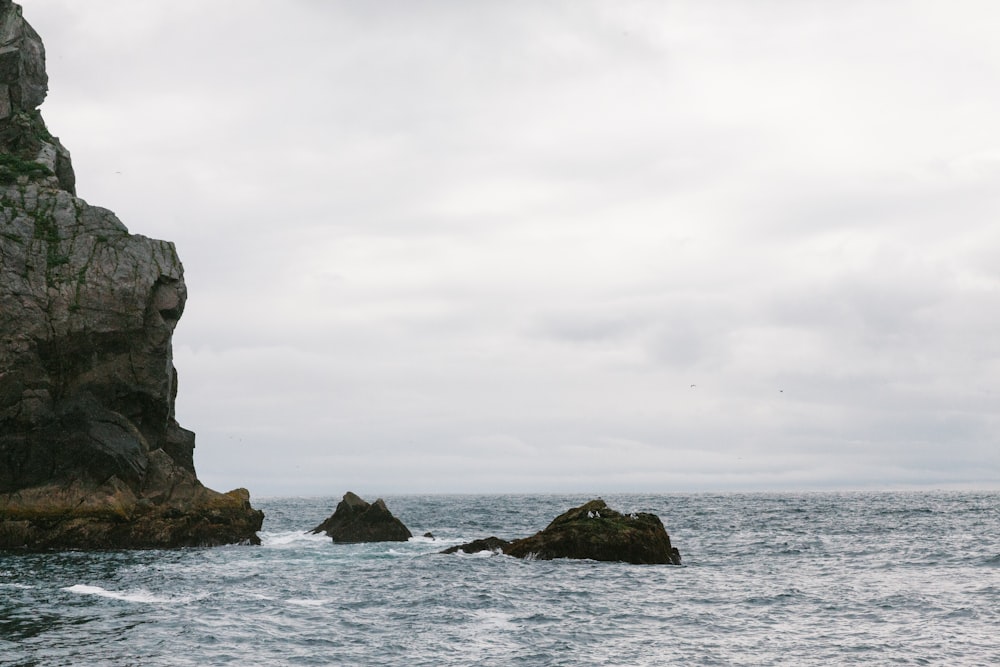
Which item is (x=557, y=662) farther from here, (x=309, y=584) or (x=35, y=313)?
(x=35, y=313)

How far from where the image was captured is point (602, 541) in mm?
49531

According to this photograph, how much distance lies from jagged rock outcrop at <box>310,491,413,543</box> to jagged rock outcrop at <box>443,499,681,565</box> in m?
15.2

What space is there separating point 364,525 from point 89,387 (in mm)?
21221

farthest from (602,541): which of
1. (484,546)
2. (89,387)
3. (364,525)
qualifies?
(89,387)

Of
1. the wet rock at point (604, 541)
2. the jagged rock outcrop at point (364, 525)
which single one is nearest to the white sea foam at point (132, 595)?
the wet rock at point (604, 541)

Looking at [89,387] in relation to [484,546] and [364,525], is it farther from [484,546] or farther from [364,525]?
[484,546]

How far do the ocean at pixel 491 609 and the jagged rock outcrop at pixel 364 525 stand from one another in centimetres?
999

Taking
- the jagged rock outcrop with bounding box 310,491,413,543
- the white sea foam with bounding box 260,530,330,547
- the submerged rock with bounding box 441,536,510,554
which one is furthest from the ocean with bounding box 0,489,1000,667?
the jagged rock outcrop with bounding box 310,491,413,543

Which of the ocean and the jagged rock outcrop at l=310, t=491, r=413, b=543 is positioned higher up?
the jagged rock outcrop at l=310, t=491, r=413, b=543

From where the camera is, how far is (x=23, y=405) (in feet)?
176

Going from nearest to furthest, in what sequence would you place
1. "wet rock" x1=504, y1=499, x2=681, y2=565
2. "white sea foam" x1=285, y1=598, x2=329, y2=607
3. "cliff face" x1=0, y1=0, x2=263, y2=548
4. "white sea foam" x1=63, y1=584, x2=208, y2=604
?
1. "white sea foam" x1=63, y1=584, x2=208, y2=604
2. "white sea foam" x1=285, y1=598, x2=329, y2=607
3. "wet rock" x1=504, y1=499, x2=681, y2=565
4. "cliff face" x1=0, y1=0, x2=263, y2=548

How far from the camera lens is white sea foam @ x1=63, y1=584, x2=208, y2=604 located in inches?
1351

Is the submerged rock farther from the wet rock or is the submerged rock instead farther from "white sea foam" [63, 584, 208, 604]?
"white sea foam" [63, 584, 208, 604]

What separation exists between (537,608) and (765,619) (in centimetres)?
→ 811
